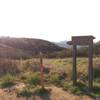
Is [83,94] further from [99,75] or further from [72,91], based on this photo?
[99,75]

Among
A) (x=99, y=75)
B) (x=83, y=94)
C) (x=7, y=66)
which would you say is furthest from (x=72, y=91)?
(x=7, y=66)

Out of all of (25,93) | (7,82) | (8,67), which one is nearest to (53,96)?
(25,93)

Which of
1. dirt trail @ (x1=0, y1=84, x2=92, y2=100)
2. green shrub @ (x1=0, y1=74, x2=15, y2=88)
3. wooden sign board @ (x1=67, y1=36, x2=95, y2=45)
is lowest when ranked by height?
dirt trail @ (x1=0, y1=84, x2=92, y2=100)

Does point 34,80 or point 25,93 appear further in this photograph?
point 34,80

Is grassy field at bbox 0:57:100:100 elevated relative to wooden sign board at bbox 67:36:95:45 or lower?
lower

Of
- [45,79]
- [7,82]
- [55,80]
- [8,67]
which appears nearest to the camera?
[7,82]

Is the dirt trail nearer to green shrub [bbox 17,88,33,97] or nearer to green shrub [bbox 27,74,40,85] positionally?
green shrub [bbox 17,88,33,97]

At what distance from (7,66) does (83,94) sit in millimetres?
7025

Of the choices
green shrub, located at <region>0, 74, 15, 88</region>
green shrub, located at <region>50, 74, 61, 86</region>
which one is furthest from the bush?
green shrub, located at <region>50, 74, 61, 86</region>

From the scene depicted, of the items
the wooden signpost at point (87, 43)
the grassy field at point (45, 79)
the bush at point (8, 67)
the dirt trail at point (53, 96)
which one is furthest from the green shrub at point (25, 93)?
the bush at point (8, 67)

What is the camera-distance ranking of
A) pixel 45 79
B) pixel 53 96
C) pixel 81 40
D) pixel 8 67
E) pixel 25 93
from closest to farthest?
1. pixel 53 96
2. pixel 25 93
3. pixel 81 40
4. pixel 45 79
5. pixel 8 67

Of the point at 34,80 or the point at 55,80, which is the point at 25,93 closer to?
the point at 34,80

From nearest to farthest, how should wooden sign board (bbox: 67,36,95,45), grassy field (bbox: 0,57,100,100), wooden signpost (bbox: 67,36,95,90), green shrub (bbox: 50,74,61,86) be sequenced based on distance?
grassy field (bbox: 0,57,100,100) → wooden signpost (bbox: 67,36,95,90) → wooden sign board (bbox: 67,36,95,45) → green shrub (bbox: 50,74,61,86)

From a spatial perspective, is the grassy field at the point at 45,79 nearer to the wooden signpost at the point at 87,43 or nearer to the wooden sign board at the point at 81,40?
the wooden signpost at the point at 87,43
